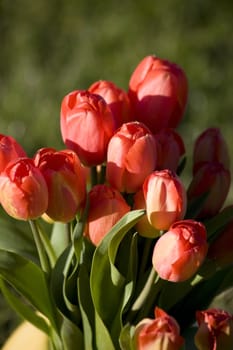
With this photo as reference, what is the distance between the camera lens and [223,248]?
733 millimetres

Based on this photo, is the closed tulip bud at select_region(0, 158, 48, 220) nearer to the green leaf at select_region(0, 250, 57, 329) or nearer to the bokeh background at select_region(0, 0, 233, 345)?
the green leaf at select_region(0, 250, 57, 329)

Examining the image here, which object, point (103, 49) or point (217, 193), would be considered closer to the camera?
point (217, 193)

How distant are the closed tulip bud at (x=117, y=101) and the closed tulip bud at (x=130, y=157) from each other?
0.06 m

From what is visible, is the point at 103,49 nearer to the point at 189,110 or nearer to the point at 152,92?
the point at 189,110

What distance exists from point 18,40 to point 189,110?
0.49 m

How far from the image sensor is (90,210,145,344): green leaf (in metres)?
0.68

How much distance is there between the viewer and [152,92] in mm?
749

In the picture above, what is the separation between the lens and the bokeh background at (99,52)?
183 cm

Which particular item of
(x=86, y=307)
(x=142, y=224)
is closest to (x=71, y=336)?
(x=86, y=307)

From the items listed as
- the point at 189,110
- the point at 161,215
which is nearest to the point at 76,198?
the point at 161,215

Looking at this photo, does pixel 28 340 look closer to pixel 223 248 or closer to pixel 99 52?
pixel 223 248

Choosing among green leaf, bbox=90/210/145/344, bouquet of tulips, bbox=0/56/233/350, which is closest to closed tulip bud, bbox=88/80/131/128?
bouquet of tulips, bbox=0/56/233/350

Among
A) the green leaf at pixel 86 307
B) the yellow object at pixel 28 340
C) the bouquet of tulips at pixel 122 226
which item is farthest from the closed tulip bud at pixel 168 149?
the yellow object at pixel 28 340

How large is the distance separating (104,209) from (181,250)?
0.08m
